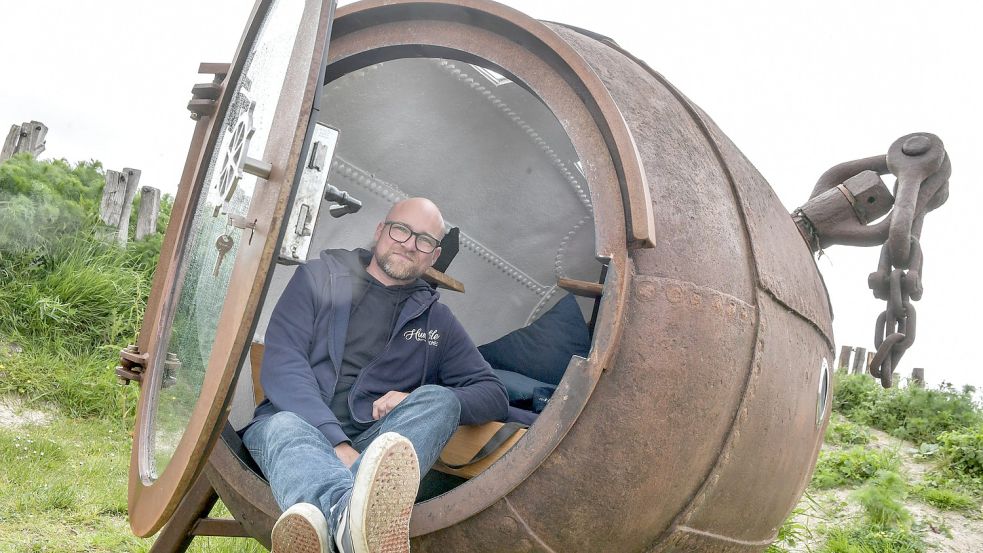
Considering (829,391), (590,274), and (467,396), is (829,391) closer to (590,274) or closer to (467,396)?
(467,396)

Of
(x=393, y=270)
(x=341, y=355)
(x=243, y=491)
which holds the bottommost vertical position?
(x=243, y=491)

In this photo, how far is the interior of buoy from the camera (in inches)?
123

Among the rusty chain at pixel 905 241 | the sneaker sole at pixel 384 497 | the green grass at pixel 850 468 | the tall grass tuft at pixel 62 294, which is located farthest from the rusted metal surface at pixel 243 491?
the green grass at pixel 850 468

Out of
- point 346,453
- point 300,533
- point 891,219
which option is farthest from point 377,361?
point 891,219

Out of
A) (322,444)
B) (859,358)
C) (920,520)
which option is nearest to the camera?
(322,444)

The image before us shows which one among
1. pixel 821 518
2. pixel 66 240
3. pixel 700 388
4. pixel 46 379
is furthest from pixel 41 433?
pixel 821 518

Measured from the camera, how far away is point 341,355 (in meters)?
2.52

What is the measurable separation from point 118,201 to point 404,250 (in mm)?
4870

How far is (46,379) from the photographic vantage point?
519 centimetres

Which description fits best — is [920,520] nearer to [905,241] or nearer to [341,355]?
[905,241]

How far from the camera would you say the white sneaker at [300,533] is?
158 cm

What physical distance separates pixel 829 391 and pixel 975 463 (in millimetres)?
3947

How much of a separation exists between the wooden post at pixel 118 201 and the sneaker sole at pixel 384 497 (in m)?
5.75

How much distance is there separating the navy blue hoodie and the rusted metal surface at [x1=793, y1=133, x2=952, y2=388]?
4.01 feet
